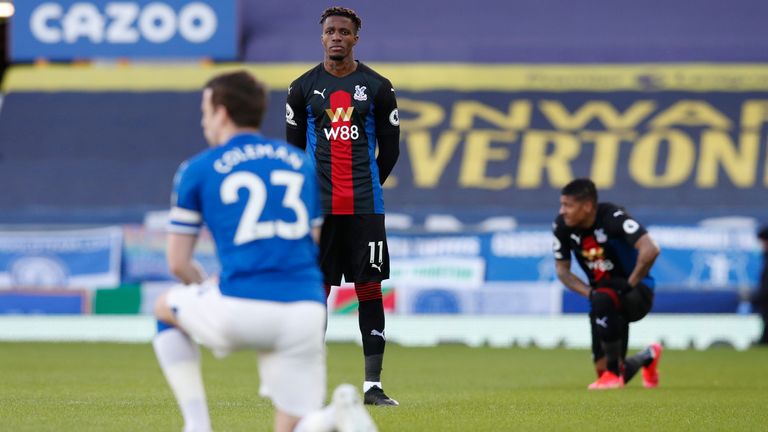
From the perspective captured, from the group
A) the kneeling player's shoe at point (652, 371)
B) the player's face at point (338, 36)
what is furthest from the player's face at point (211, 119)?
the kneeling player's shoe at point (652, 371)

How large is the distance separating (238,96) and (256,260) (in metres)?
0.57

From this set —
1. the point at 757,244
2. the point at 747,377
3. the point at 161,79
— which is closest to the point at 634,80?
the point at 757,244

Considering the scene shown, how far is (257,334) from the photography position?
484cm

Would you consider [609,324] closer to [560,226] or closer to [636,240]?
[636,240]

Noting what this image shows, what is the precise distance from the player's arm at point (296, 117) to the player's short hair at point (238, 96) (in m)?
3.35

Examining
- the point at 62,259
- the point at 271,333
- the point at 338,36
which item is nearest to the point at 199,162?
the point at 271,333

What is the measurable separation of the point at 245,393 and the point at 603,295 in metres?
2.81

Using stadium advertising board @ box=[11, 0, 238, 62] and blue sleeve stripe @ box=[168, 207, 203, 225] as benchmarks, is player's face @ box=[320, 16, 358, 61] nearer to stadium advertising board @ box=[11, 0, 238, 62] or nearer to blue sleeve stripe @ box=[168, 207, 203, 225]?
blue sleeve stripe @ box=[168, 207, 203, 225]

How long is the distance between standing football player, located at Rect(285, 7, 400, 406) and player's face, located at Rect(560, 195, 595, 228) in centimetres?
226

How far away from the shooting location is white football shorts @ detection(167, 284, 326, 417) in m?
4.82

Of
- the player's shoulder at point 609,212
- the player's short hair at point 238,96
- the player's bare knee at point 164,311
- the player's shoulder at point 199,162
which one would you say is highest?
the player's short hair at point 238,96

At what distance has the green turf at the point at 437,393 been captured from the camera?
7199 mm

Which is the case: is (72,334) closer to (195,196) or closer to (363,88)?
(363,88)

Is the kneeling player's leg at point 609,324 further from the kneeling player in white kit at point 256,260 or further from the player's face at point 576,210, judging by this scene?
the kneeling player in white kit at point 256,260
